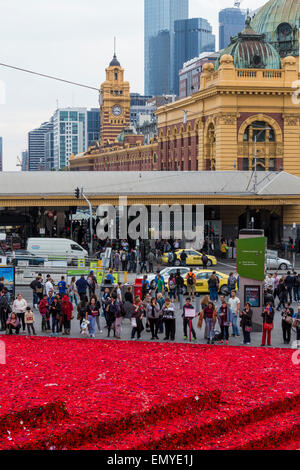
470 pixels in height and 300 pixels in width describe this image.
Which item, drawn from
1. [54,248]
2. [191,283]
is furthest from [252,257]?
[54,248]

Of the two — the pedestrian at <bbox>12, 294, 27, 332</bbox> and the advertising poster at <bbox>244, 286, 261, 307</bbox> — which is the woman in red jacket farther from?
the advertising poster at <bbox>244, 286, 261, 307</bbox>

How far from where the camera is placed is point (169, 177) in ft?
198

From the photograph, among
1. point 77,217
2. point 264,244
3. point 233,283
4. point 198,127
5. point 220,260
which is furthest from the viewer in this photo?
point 198,127

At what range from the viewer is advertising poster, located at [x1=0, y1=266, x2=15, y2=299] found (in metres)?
31.3

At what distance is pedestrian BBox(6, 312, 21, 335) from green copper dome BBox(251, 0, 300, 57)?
62.1 m

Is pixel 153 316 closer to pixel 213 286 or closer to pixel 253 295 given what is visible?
pixel 253 295

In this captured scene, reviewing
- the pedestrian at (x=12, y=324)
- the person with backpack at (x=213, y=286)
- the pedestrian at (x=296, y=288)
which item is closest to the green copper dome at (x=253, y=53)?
the pedestrian at (x=296, y=288)

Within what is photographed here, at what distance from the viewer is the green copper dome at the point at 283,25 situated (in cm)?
8262

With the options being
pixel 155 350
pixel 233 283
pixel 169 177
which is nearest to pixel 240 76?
pixel 169 177

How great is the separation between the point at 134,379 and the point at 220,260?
1424 inches

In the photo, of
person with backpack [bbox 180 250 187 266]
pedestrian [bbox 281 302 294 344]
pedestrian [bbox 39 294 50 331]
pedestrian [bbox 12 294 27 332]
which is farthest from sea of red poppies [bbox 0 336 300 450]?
person with backpack [bbox 180 250 187 266]

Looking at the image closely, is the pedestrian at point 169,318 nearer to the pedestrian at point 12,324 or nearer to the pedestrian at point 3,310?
the pedestrian at point 12,324
